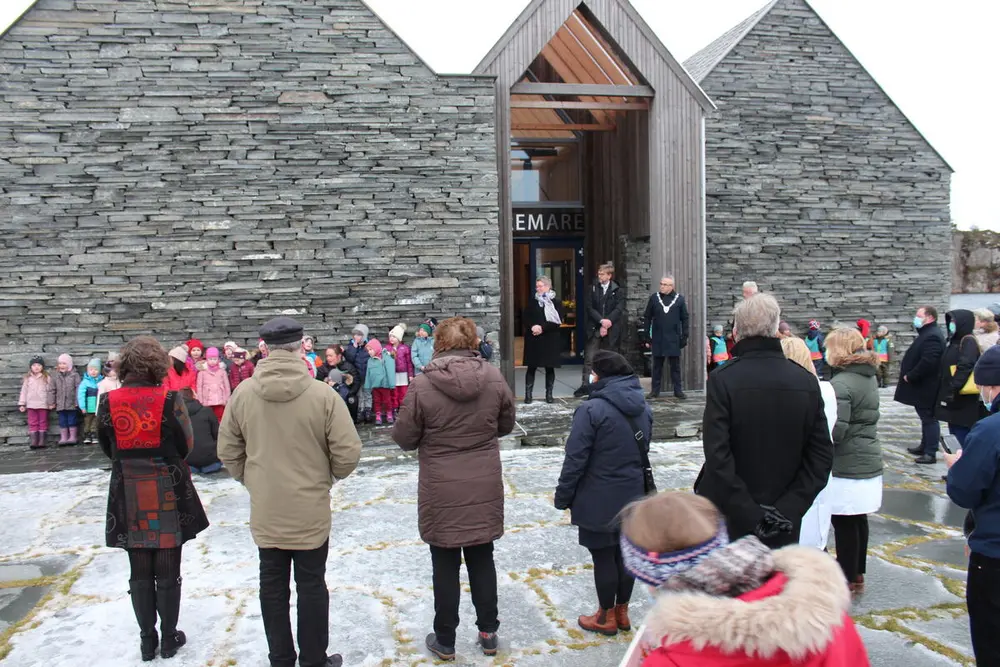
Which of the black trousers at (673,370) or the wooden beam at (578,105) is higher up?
the wooden beam at (578,105)

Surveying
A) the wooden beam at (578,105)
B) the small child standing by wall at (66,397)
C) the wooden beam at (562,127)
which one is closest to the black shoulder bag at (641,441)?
the wooden beam at (578,105)

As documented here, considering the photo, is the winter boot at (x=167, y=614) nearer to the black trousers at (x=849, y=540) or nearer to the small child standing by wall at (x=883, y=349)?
the black trousers at (x=849, y=540)

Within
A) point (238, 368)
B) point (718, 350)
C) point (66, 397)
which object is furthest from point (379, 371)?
point (718, 350)

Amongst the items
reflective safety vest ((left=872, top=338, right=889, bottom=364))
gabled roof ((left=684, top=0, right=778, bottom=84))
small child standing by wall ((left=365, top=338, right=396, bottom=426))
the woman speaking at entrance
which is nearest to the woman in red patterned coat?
small child standing by wall ((left=365, top=338, right=396, bottom=426))

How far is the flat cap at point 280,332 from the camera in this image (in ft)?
12.0

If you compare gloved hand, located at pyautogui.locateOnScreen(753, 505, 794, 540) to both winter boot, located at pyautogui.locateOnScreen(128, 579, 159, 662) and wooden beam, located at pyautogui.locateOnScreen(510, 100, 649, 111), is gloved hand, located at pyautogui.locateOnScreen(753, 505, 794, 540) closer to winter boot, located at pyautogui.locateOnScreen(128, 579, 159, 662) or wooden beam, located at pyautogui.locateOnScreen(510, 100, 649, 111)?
winter boot, located at pyautogui.locateOnScreen(128, 579, 159, 662)

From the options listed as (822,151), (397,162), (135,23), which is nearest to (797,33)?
(822,151)

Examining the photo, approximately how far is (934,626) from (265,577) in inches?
142

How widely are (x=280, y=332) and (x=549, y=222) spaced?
39.1ft

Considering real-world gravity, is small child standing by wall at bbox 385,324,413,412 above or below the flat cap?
below

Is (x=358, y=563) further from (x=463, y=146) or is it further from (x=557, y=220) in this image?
(x=557, y=220)

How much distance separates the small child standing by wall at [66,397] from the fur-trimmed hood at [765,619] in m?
9.47

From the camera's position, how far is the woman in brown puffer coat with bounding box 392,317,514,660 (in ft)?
12.8

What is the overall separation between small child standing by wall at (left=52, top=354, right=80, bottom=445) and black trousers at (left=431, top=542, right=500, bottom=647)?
24.2 ft
